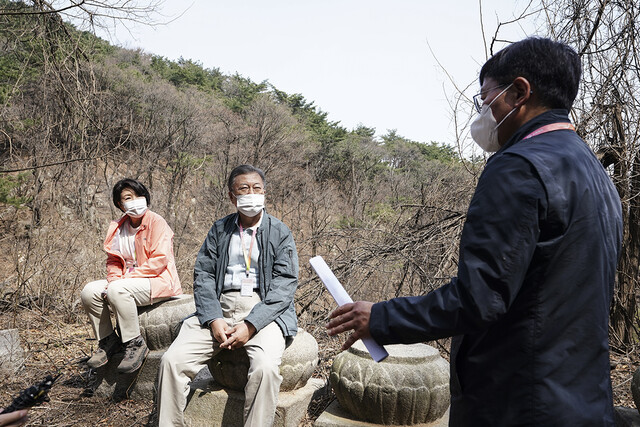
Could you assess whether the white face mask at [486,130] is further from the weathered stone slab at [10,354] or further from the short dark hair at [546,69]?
the weathered stone slab at [10,354]

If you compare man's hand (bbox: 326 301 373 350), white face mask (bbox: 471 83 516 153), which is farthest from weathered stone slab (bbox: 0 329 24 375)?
white face mask (bbox: 471 83 516 153)

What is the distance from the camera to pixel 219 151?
876 inches

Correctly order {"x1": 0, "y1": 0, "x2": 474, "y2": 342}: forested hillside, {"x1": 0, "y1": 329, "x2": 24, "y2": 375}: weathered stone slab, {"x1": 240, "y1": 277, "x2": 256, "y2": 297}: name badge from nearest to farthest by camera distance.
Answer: {"x1": 240, "y1": 277, "x2": 256, "y2": 297}: name badge
{"x1": 0, "y1": 329, "x2": 24, "y2": 375}: weathered stone slab
{"x1": 0, "y1": 0, "x2": 474, "y2": 342}: forested hillside

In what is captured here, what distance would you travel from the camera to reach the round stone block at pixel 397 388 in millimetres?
3707

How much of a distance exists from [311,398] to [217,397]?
31.7 inches

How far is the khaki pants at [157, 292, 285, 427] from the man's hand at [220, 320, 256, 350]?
0.06 metres

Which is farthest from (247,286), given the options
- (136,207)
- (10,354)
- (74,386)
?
(10,354)

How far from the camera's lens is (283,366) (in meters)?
4.08

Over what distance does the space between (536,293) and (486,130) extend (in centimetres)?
64

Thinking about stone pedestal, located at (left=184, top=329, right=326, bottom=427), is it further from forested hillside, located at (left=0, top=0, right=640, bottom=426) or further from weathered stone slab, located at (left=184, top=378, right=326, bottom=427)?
forested hillside, located at (left=0, top=0, right=640, bottom=426)

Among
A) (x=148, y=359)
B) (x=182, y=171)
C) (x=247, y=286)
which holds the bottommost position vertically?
(x=148, y=359)

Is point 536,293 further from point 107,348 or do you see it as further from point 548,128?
point 107,348

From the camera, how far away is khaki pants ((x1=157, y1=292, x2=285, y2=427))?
3658mm

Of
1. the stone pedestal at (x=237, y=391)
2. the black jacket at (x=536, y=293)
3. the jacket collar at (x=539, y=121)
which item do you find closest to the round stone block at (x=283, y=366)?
the stone pedestal at (x=237, y=391)
